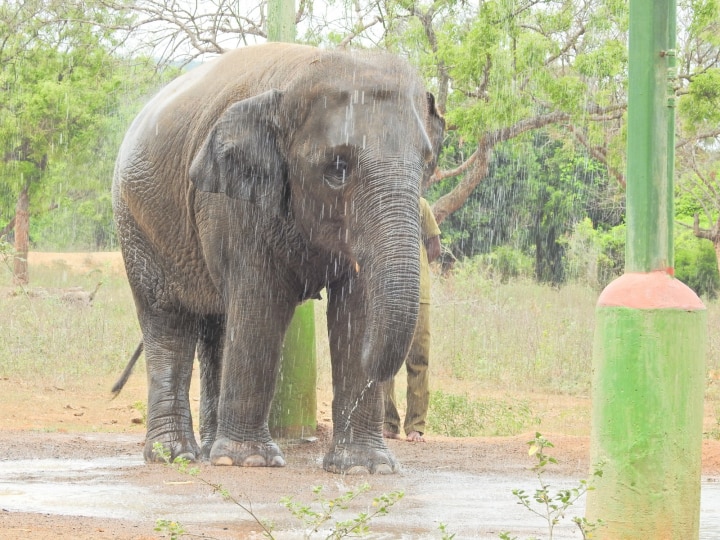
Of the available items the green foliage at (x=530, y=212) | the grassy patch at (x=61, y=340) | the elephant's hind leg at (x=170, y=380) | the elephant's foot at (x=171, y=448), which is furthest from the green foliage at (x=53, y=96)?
the elephant's foot at (x=171, y=448)

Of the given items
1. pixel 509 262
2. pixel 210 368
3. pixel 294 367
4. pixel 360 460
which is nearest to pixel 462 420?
→ pixel 294 367

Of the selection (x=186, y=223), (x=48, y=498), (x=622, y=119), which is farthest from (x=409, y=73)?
(x=622, y=119)

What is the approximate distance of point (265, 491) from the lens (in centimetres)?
616

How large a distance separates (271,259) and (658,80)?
3.05 m

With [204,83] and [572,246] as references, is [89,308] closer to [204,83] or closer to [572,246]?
[204,83]

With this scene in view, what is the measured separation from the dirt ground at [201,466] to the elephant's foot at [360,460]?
10 centimetres

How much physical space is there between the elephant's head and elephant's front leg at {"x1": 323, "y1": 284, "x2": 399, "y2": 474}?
5.9 inches

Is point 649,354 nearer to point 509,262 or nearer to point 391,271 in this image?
point 391,271

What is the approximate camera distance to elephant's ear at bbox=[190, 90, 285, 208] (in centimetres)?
688

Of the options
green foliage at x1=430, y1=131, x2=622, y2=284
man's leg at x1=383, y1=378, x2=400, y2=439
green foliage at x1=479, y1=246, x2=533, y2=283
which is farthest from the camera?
green foliage at x1=430, y1=131, x2=622, y2=284

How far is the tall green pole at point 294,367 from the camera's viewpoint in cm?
933

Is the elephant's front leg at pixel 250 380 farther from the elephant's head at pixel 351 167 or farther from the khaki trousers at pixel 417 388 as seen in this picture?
the khaki trousers at pixel 417 388

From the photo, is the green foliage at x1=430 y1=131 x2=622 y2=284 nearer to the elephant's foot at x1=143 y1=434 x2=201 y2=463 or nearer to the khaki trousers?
the khaki trousers

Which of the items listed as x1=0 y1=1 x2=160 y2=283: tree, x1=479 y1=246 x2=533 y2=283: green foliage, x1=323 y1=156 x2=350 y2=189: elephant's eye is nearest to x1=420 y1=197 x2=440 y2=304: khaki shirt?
x1=323 y1=156 x2=350 y2=189: elephant's eye
